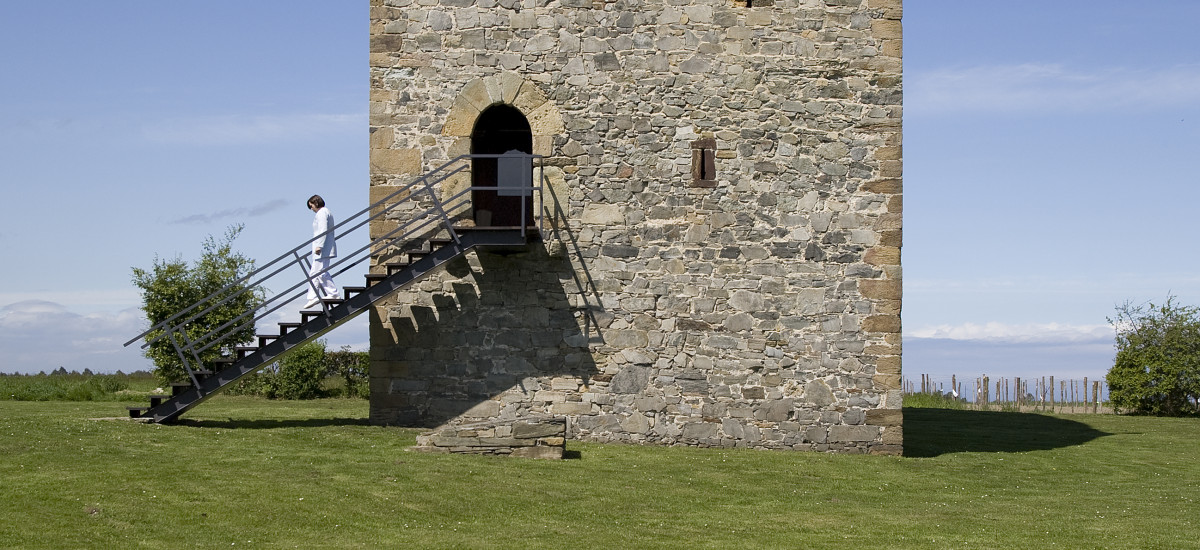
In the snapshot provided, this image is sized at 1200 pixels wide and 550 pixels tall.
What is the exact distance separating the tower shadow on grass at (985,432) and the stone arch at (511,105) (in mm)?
6489

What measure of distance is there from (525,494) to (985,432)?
11182 millimetres

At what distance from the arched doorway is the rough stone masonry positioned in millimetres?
393

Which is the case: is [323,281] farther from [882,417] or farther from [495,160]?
[882,417]

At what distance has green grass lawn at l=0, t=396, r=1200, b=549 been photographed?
10117mm

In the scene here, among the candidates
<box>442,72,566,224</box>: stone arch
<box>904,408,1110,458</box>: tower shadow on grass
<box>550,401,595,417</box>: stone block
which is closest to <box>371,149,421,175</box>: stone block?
<box>442,72,566,224</box>: stone arch

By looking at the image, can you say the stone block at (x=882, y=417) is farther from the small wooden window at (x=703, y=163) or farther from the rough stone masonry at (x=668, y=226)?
the small wooden window at (x=703, y=163)

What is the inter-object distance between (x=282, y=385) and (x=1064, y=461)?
1551 centimetres

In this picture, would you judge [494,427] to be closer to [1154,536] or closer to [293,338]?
[293,338]

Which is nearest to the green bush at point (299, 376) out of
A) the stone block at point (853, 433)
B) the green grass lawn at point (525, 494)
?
the green grass lawn at point (525, 494)

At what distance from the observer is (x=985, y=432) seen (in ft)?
66.5

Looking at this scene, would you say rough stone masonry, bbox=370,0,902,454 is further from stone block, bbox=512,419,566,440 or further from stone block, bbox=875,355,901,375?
stone block, bbox=512,419,566,440

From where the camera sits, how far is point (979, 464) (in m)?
15.8

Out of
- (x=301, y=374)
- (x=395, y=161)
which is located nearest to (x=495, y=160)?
(x=395, y=161)

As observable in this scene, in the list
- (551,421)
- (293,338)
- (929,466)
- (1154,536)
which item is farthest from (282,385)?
(1154,536)
